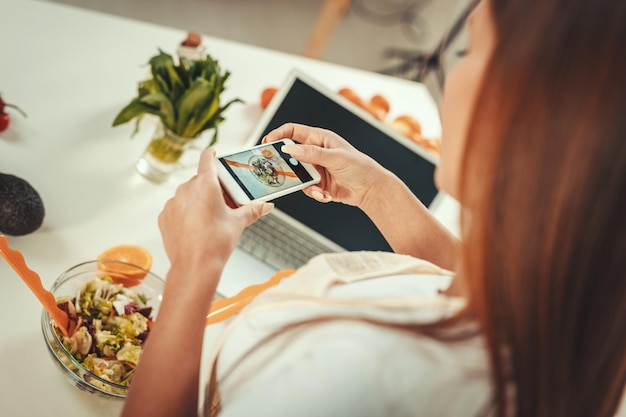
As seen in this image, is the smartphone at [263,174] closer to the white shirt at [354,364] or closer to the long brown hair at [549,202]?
the white shirt at [354,364]

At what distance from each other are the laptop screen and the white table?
0.17 meters

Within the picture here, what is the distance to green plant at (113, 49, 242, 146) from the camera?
111cm

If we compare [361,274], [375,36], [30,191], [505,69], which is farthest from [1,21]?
[375,36]

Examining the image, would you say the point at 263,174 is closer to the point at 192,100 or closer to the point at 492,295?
the point at 192,100

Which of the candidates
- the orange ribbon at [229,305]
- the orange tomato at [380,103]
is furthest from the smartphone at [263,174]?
the orange tomato at [380,103]

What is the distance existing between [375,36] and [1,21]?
2.12 meters

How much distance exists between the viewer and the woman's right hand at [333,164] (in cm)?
92

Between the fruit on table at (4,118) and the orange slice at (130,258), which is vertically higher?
the fruit on table at (4,118)

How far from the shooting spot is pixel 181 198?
29.1 inches

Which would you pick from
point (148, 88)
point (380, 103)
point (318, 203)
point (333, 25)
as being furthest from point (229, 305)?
point (333, 25)

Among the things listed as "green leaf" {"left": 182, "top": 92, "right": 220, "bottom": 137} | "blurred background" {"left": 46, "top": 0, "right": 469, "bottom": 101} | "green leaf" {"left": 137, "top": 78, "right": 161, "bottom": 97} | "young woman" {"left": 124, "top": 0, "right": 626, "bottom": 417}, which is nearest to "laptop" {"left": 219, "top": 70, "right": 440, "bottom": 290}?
"green leaf" {"left": 182, "top": 92, "right": 220, "bottom": 137}

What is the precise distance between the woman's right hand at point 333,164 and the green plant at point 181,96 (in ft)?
0.70

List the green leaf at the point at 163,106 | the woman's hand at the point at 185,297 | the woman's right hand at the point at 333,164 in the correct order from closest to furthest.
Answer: the woman's hand at the point at 185,297 < the woman's right hand at the point at 333,164 < the green leaf at the point at 163,106

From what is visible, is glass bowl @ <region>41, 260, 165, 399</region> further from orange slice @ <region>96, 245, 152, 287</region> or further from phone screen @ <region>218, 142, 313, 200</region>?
phone screen @ <region>218, 142, 313, 200</region>
